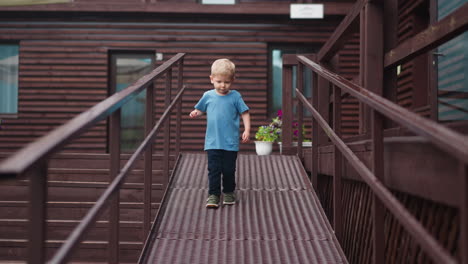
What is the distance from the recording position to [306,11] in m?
9.33

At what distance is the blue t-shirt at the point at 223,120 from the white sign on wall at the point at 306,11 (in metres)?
5.84

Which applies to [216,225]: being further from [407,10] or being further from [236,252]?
[407,10]

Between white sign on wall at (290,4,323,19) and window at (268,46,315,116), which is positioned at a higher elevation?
white sign on wall at (290,4,323,19)

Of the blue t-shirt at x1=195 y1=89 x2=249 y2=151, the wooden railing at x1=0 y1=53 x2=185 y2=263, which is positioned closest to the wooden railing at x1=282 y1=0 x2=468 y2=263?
the blue t-shirt at x1=195 y1=89 x2=249 y2=151

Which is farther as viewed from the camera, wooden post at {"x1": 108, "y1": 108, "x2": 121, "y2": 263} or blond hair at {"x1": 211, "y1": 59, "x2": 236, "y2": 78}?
blond hair at {"x1": 211, "y1": 59, "x2": 236, "y2": 78}

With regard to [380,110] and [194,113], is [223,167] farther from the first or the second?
[380,110]

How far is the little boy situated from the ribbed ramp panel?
17 centimetres

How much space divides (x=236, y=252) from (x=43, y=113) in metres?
7.54

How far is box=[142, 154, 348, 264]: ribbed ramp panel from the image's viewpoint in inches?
114

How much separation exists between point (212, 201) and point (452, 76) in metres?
4.48

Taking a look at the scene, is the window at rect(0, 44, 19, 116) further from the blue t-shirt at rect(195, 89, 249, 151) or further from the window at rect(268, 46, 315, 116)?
the blue t-shirt at rect(195, 89, 249, 151)

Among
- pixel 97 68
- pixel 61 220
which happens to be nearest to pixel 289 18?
pixel 97 68

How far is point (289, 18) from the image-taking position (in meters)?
9.60

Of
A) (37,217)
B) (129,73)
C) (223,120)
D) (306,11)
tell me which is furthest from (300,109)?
(129,73)
